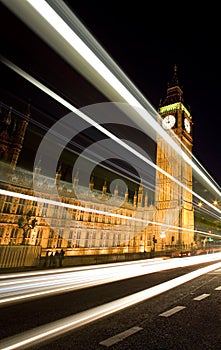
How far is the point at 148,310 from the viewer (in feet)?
17.9

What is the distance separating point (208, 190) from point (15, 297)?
72.5 meters

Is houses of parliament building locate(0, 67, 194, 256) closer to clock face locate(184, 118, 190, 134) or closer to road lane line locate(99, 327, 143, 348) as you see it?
clock face locate(184, 118, 190, 134)

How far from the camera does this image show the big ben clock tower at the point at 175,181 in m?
58.1

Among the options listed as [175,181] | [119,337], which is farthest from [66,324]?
[175,181]

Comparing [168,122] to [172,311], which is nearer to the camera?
[172,311]

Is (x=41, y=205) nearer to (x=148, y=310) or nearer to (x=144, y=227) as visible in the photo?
(x=144, y=227)

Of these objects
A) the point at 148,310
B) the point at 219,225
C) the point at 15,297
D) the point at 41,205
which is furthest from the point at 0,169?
the point at 219,225

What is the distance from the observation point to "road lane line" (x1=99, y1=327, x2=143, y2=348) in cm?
360

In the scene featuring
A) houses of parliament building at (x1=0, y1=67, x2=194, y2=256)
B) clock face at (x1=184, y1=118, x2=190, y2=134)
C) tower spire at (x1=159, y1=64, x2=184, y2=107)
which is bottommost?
houses of parliament building at (x1=0, y1=67, x2=194, y2=256)

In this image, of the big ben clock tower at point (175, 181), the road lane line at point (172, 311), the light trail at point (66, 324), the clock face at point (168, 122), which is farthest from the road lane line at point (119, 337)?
the clock face at point (168, 122)

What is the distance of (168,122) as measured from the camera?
69188 mm

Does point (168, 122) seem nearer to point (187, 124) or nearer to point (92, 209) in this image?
point (187, 124)

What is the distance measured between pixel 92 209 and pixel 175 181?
38.7m

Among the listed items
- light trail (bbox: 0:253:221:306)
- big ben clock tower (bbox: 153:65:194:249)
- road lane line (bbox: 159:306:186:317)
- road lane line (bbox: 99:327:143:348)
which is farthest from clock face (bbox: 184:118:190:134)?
road lane line (bbox: 99:327:143:348)
